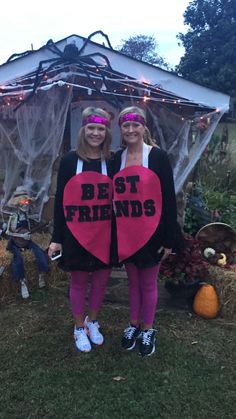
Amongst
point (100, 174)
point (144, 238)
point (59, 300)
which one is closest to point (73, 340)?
point (59, 300)

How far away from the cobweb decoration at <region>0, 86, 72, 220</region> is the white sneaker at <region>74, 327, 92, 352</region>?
1944 millimetres

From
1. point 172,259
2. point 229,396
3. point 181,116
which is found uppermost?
point 181,116

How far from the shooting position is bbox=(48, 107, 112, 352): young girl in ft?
9.38

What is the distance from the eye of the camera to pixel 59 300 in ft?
13.6

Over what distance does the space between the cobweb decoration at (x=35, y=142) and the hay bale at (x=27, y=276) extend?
662 millimetres

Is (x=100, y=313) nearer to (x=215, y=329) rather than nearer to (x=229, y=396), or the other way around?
(x=215, y=329)

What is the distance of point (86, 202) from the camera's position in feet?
9.47

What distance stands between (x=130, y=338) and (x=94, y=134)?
1608 mm

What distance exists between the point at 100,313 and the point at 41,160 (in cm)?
188

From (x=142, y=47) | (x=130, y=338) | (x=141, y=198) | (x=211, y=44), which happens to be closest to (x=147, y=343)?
(x=130, y=338)

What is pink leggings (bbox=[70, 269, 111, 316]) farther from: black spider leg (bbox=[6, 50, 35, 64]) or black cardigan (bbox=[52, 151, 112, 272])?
black spider leg (bbox=[6, 50, 35, 64])

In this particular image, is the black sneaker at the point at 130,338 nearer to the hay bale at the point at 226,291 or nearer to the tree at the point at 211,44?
the hay bale at the point at 226,291

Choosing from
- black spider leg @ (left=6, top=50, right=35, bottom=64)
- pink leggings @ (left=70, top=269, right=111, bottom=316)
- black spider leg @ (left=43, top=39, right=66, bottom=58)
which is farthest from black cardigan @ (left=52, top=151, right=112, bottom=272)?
black spider leg @ (left=6, top=50, right=35, bottom=64)

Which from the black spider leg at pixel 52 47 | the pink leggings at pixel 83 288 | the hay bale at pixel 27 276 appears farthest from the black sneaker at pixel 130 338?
the black spider leg at pixel 52 47
